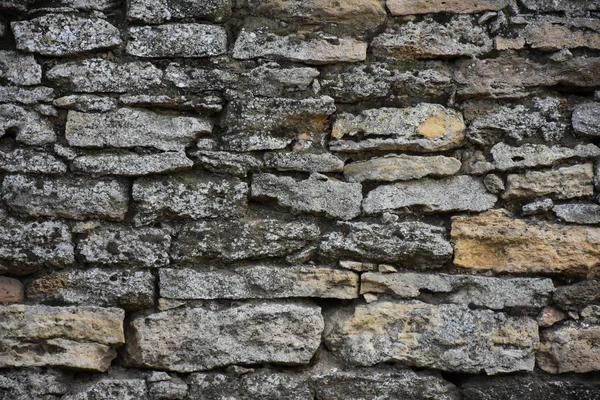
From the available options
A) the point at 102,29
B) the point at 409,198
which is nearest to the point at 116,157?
the point at 102,29

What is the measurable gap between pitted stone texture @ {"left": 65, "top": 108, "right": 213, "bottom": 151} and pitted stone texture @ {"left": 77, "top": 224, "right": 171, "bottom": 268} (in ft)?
1.05

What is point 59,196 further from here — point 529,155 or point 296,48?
point 529,155

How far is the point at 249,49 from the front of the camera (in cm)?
235

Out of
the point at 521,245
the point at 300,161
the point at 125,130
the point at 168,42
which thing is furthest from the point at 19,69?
the point at 521,245

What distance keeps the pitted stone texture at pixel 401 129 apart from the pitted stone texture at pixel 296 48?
0.73 feet

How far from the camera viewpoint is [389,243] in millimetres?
2332

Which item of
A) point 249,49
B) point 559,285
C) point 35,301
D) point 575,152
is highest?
point 249,49

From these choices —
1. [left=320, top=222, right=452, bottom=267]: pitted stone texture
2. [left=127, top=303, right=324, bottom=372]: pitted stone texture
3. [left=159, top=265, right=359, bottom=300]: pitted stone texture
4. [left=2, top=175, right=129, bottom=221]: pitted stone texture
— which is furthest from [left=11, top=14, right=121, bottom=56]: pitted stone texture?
Answer: [left=320, top=222, right=452, bottom=267]: pitted stone texture

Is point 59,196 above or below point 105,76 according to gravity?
below

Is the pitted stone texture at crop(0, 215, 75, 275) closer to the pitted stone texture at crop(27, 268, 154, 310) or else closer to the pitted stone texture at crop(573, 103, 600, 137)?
the pitted stone texture at crop(27, 268, 154, 310)

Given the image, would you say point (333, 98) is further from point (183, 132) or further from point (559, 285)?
point (559, 285)

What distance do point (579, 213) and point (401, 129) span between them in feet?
2.34

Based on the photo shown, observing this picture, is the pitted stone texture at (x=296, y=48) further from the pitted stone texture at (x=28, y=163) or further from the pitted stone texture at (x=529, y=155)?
the pitted stone texture at (x=28, y=163)

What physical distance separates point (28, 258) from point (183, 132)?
71cm
